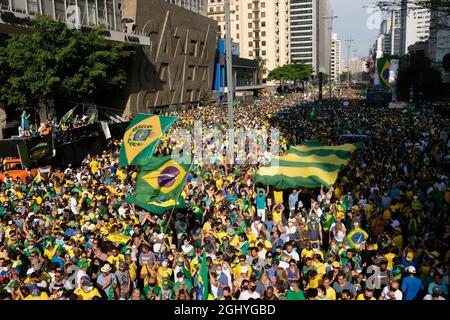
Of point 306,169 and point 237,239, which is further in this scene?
point 306,169

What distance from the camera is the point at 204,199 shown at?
40.2 ft

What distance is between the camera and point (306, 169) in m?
12.2

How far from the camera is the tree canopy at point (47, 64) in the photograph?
26953mm

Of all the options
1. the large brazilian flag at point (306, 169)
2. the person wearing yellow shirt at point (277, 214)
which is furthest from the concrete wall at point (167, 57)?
the person wearing yellow shirt at point (277, 214)

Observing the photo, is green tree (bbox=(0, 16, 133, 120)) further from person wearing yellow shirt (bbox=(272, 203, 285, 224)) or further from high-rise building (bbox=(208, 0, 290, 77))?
high-rise building (bbox=(208, 0, 290, 77))

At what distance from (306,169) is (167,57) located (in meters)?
39.2

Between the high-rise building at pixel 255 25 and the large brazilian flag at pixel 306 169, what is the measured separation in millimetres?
114464

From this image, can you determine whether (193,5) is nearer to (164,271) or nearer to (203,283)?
(164,271)

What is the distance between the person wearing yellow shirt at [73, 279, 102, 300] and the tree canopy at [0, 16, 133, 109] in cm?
2292

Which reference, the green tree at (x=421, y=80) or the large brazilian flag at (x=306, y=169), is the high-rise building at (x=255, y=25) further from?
the large brazilian flag at (x=306, y=169)

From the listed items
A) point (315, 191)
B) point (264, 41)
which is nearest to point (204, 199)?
point (315, 191)

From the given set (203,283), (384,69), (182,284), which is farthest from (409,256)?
(384,69)
